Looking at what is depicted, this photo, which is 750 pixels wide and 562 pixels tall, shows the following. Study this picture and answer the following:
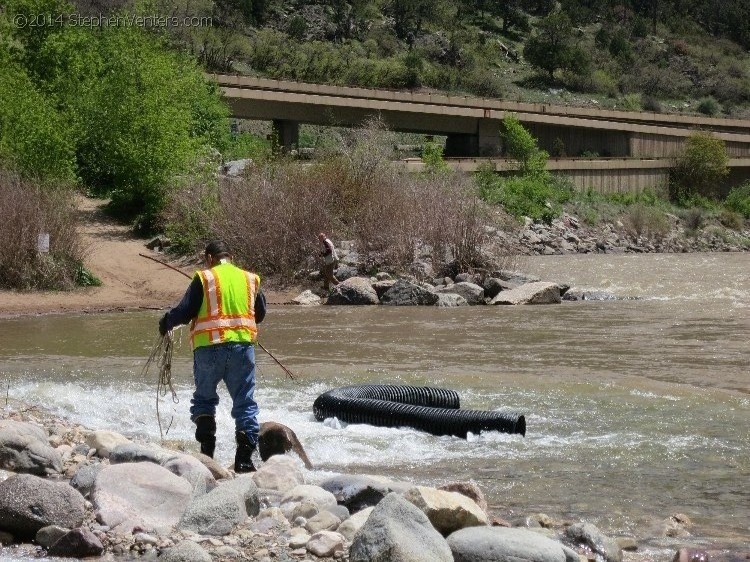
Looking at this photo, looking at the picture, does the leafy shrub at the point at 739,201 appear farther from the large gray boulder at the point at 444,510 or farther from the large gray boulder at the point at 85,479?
the large gray boulder at the point at 85,479

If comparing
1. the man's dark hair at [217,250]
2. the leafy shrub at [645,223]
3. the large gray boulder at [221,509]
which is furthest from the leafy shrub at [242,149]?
the large gray boulder at [221,509]

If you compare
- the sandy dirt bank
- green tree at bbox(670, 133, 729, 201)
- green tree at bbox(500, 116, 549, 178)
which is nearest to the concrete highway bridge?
green tree at bbox(670, 133, 729, 201)

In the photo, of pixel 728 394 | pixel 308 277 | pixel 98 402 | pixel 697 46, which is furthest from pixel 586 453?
pixel 697 46

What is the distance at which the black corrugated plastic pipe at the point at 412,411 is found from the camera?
41.9 feet

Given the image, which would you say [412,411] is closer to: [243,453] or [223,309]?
[243,453]

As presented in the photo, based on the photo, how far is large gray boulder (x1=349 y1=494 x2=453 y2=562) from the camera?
7.35 meters

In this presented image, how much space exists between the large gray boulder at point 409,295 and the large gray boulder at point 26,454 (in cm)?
1939

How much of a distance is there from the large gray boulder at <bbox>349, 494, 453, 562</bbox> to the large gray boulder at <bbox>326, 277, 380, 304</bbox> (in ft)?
70.2

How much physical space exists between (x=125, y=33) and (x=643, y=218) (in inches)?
1236

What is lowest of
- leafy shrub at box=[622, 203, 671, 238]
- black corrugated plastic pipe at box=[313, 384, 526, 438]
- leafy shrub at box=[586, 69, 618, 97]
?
leafy shrub at box=[622, 203, 671, 238]

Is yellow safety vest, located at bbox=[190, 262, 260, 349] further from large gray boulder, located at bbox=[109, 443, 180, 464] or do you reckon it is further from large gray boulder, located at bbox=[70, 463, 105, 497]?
large gray boulder, located at bbox=[70, 463, 105, 497]

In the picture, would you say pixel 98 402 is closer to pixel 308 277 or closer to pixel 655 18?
pixel 308 277

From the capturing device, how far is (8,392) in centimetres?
1498

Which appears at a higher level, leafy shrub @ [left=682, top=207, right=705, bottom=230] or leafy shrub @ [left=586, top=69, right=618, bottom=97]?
leafy shrub @ [left=586, top=69, right=618, bottom=97]
